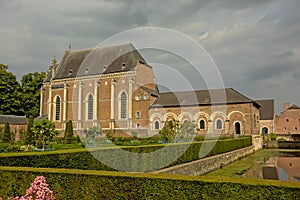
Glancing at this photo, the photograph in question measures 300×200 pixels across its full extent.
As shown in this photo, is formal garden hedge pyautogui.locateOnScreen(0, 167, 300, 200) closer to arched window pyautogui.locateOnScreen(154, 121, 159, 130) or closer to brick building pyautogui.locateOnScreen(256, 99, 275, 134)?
arched window pyautogui.locateOnScreen(154, 121, 159, 130)

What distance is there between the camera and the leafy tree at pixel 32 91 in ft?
141

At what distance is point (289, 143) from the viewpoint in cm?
3209

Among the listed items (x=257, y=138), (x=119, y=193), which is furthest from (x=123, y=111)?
(x=119, y=193)

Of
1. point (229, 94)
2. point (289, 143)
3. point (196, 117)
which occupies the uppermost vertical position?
point (229, 94)

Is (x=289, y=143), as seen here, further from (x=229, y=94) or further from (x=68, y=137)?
(x=68, y=137)

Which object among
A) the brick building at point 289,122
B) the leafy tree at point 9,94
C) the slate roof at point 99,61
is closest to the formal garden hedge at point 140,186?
the slate roof at point 99,61

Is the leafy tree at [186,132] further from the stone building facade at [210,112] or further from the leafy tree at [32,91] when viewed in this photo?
the leafy tree at [32,91]

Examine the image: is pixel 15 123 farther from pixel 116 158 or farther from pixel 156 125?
pixel 116 158

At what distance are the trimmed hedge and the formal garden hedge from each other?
134cm

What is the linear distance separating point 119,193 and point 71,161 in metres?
3.71

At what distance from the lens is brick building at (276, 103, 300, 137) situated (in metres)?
43.8

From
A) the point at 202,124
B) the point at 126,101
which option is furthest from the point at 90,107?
the point at 202,124

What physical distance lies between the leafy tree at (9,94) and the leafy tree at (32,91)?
147 centimetres

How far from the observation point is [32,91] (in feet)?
146
